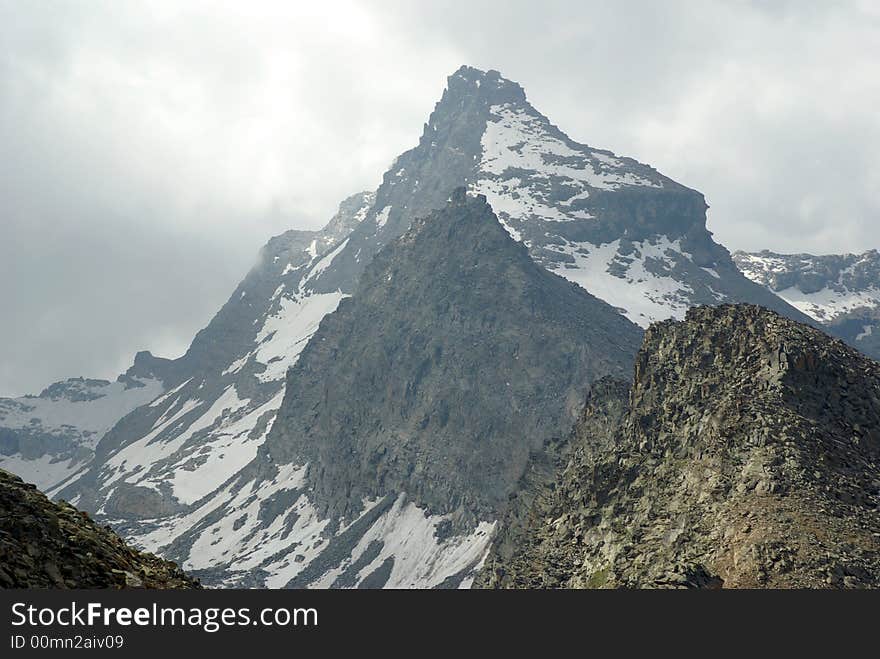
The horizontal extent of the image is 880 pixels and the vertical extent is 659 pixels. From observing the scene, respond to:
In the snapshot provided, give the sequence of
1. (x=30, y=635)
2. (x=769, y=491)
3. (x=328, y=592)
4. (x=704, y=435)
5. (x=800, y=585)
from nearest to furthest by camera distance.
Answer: (x=30, y=635) < (x=328, y=592) < (x=800, y=585) < (x=769, y=491) < (x=704, y=435)

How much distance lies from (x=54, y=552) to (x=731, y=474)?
65.8 m

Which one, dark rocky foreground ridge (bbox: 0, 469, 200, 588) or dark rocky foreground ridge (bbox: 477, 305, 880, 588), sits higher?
dark rocky foreground ridge (bbox: 477, 305, 880, 588)

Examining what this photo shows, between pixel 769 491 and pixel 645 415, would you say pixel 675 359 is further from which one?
pixel 769 491

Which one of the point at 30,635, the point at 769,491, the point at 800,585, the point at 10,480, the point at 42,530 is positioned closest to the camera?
the point at 30,635

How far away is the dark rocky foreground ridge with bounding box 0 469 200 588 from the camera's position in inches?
1683

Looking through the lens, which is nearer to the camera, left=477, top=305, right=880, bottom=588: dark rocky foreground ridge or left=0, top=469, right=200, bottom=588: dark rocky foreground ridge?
left=0, top=469, right=200, bottom=588: dark rocky foreground ridge

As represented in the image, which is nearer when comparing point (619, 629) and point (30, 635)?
point (30, 635)

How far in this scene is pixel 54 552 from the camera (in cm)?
4419

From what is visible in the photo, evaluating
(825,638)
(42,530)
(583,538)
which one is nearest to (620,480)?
(583,538)

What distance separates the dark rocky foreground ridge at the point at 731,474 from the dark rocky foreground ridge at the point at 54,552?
47.5 metres

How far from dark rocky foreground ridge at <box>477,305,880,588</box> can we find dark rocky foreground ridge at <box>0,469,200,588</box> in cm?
4753

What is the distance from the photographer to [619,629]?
42.1 meters

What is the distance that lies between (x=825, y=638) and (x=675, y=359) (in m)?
79.6

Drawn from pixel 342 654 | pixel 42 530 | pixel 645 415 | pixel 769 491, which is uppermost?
pixel 645 415
